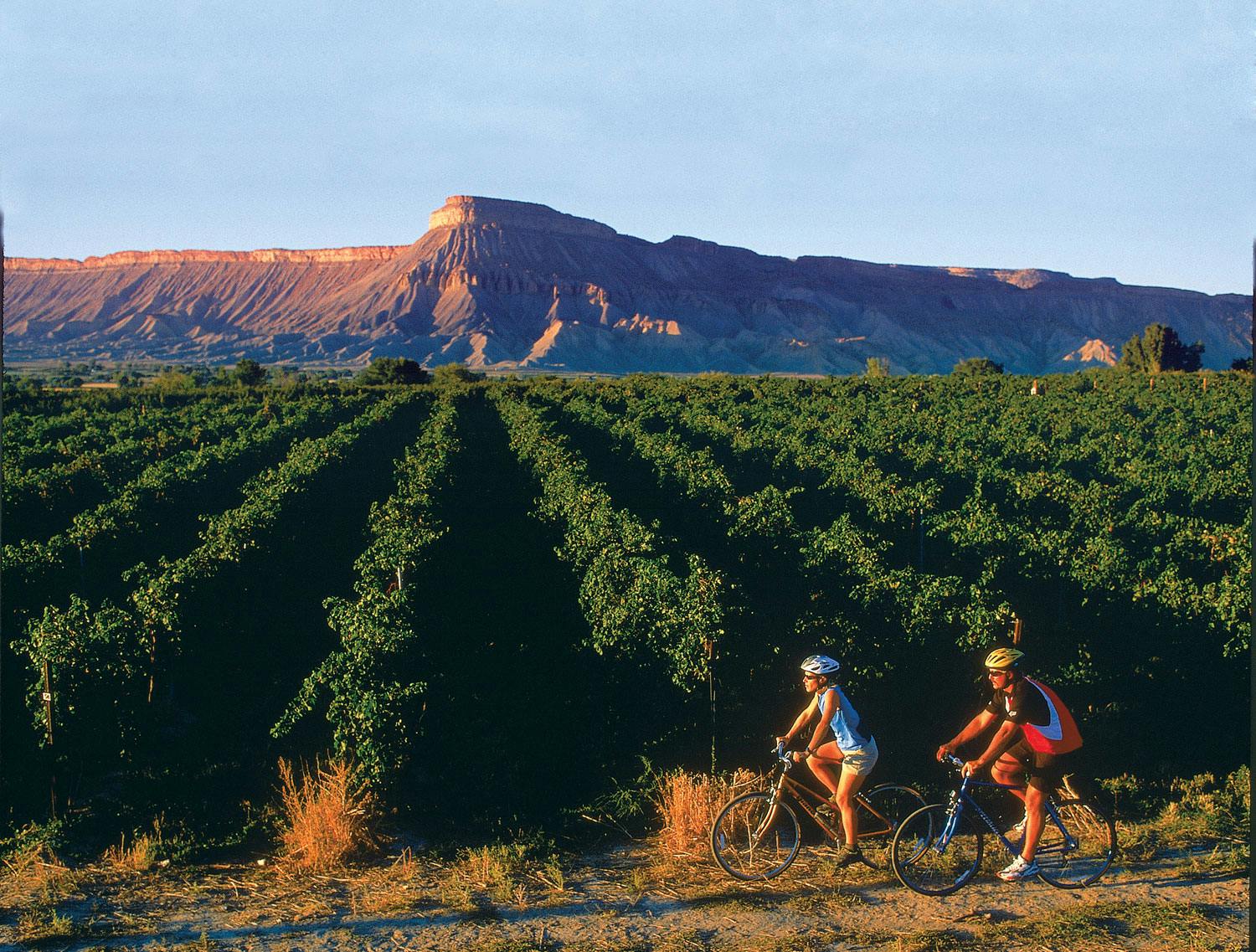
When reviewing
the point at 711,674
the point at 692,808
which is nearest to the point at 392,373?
the point at 711,674

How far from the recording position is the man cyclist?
6859 millimetres

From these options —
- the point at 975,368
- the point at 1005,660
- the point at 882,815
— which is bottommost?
the point at 882,815

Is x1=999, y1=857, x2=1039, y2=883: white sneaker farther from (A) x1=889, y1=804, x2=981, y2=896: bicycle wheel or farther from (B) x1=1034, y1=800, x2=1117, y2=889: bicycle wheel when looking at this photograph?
(A) x1=889, y1=804, x2=981, y2=896: bicycle wheel

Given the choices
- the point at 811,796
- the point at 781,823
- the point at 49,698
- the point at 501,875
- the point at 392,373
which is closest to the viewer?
the point at 501,875

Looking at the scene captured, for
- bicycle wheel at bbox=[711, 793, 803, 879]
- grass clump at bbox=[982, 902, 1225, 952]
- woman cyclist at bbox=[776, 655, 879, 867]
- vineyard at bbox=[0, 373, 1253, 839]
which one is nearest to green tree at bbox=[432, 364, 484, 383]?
vineyard at bbox=[0, 373, 1253, 839]

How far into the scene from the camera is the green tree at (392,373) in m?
76.2

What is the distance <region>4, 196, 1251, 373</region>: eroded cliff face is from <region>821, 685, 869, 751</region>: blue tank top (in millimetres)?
130363

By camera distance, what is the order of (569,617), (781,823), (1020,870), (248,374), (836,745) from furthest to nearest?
1. (248,374)
2. (569,617)
3. (781,823)
4. (836,745)
5. (1020,870)

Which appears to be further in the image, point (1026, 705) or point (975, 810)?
point (975, 810)

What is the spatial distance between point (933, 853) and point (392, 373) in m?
74.3

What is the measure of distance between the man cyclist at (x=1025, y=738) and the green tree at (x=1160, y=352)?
3071 inches

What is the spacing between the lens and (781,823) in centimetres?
756

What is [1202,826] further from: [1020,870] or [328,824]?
[328,824]

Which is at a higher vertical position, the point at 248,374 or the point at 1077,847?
the point at 248,374
